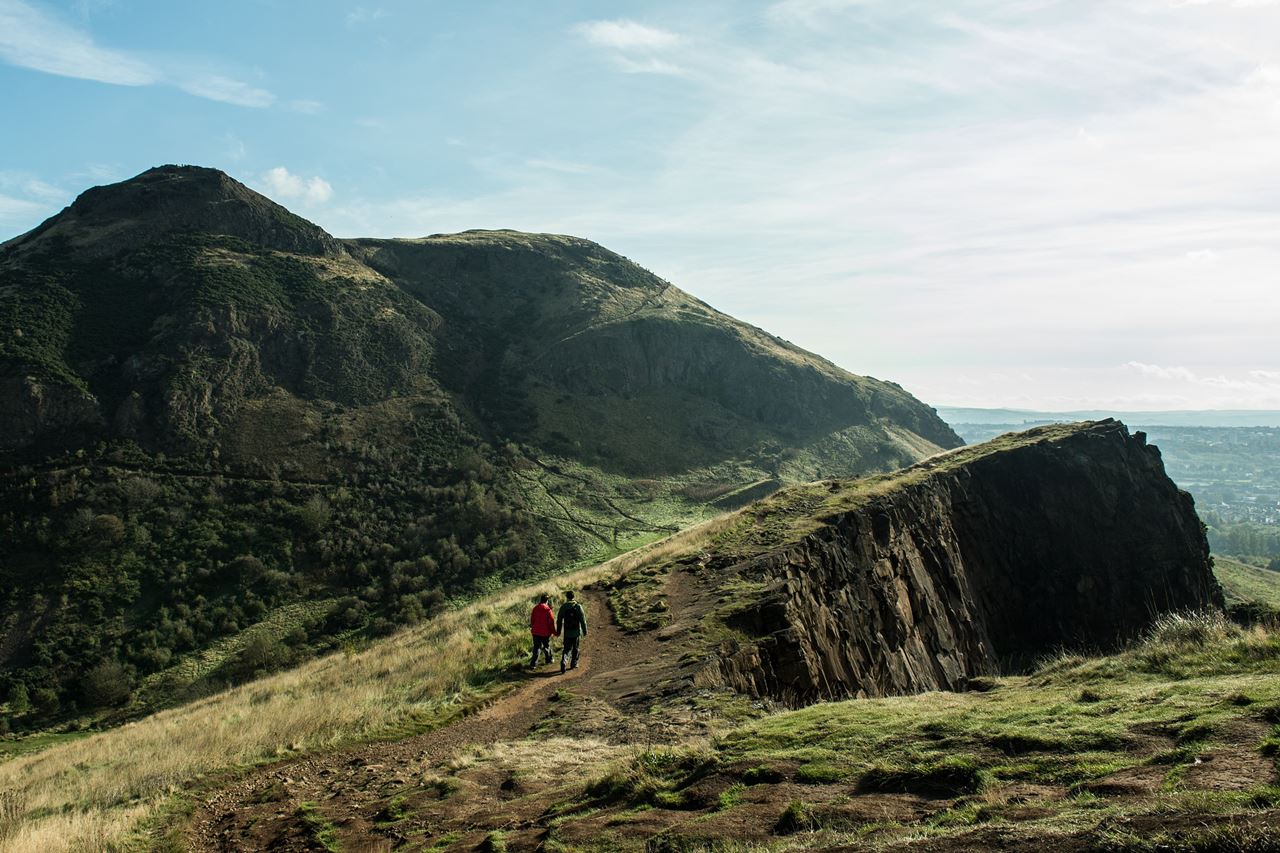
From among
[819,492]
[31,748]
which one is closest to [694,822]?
[819,492]

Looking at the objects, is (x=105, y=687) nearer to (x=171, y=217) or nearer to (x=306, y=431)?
(x=306, y=431)

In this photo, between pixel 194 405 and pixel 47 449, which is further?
pixel 194 405

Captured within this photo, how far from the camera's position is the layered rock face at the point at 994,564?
2397 cm

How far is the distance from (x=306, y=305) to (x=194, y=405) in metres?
20.1

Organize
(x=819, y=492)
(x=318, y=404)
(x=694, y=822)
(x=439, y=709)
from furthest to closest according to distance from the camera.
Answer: (x=318, y=404) < (x=819, y=492) < (x=439, y=709) < (x=694, y=822)

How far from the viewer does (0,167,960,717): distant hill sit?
148ft

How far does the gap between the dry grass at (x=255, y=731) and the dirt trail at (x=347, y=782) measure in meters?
0.72

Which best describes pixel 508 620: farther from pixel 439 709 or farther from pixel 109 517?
pixel 109 517

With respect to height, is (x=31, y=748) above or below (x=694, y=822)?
below

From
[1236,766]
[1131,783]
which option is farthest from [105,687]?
[1236,766]

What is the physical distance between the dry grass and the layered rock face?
9.11 metres

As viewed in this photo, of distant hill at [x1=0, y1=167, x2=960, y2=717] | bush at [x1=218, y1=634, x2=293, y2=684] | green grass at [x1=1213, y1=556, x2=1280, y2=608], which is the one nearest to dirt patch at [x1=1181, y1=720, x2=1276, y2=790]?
bush at [x1=218, y1=634, x2=293, y2=684]

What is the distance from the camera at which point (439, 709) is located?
1555 centimetres

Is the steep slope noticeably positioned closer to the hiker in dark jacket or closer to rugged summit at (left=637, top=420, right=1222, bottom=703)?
rugged summit at (left=637, top=420, right=1222, bottom=703)
